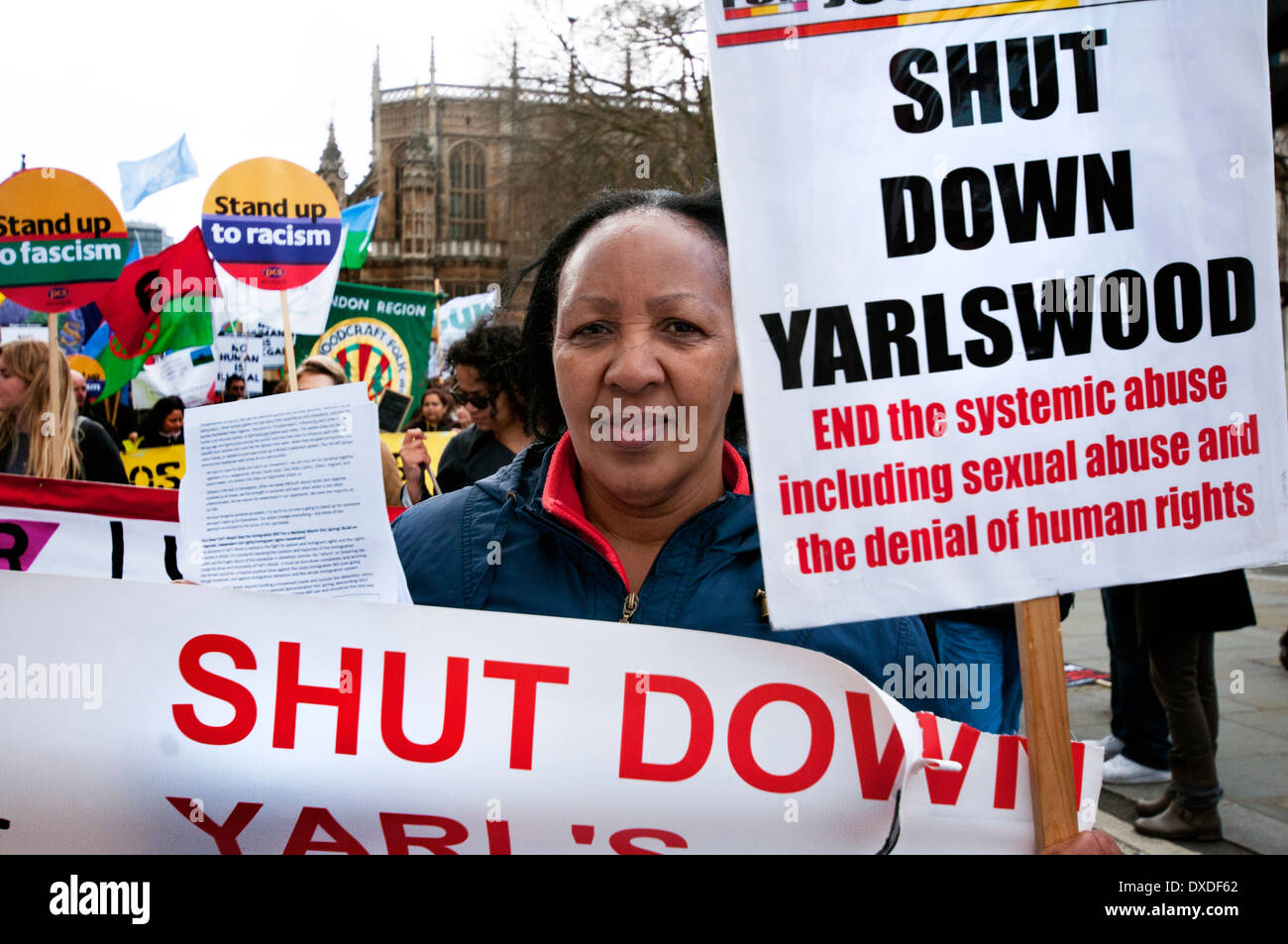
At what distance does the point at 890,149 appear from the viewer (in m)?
1.42

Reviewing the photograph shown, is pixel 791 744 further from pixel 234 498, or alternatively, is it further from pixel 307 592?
pixel 234 498

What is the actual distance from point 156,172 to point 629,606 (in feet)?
35.8

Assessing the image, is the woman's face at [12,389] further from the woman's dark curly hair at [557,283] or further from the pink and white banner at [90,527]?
the woman's dark curly hair at [557,283]

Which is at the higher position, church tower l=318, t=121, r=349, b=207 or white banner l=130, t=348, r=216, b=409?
church tower l=318, t=121, r=349, b=207

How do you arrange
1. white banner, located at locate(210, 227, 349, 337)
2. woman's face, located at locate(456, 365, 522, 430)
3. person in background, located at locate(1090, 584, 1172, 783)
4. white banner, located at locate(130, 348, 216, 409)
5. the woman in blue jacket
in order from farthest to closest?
white banner, located at locate(130, 348, 216, 409) < white banner, located at locate(210, 227, 349, 337) < person in background, located at locate(1090, 584, 1172, 783) < woman's face, located at locate(456, 365, 522, 430) < the woman in blue jacket

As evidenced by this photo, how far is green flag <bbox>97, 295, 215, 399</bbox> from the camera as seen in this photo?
961cm

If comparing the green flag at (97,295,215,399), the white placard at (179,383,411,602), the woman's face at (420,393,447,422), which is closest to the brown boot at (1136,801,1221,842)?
the white placard at (179,383,411,602)

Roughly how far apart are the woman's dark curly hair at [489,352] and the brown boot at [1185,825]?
3034 millimetres

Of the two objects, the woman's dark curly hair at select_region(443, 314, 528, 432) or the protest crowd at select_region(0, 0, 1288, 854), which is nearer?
the protest crowd at select_region(0, 0, 1288, 854)

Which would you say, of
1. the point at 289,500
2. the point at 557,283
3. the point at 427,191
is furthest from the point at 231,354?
the point at 427,191

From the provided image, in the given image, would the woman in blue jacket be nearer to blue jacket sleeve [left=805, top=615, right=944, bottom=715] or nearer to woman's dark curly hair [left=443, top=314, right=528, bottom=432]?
blue jacket sleeve [left=805, top=615, right=944, bottom=715]

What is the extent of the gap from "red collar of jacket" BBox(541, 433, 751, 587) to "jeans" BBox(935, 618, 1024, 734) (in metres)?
2.07

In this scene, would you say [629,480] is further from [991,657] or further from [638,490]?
[991,657]

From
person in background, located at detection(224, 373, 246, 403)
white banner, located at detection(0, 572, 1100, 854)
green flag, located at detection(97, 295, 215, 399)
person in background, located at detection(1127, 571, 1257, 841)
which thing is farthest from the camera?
person in background, located at detection(224, 373, 246, 403)
